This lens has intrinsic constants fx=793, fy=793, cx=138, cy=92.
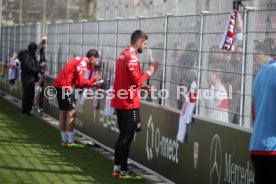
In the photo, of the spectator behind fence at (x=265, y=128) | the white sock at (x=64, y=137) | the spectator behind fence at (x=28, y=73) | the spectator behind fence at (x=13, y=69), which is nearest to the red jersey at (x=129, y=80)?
the white sock at (x=64, y=137)

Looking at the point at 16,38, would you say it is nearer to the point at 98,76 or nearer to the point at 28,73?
the point at 28,73

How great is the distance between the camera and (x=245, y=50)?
9.12m

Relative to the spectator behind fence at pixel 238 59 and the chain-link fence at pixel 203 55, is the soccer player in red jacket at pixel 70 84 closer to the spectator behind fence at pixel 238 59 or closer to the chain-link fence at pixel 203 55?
the chain-link fence at pixel 203 55

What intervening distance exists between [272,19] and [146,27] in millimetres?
4651

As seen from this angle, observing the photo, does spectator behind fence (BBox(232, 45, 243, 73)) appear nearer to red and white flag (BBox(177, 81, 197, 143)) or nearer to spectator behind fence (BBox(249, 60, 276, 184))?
red and white flag (BBox(177, 81, 197, 143))

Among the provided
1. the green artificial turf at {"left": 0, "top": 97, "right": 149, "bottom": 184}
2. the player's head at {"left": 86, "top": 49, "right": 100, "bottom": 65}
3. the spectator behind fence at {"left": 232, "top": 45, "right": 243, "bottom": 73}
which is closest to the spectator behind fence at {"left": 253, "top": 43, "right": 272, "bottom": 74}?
the spectator behind fence at {"left": 232, "top": 45, "right": 243, "bottom": 73}

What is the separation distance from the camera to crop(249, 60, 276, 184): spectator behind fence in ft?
20.7

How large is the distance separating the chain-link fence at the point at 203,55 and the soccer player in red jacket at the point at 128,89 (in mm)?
610

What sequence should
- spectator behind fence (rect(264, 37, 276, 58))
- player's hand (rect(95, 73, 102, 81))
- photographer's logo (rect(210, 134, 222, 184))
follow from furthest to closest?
player's hand (rect(95, 73, 102, 81)), photographer's logo (rect(210, 134, 222, 184)), spectator behind fence (rect(264, 37, 276, 58))

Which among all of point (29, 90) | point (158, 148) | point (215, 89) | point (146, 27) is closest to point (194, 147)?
point (215, 89)

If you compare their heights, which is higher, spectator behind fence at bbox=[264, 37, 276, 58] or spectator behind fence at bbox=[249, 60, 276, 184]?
spectator behind fence at bbox=[264, 37, 276, 58]

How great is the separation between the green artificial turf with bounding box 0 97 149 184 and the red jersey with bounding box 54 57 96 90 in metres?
1.17

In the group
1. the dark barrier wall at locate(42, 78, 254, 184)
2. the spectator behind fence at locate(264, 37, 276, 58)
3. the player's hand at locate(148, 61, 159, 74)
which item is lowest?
the dark barrier wall at locate(42, 78, 254, 184)

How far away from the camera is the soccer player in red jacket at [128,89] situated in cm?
1077
